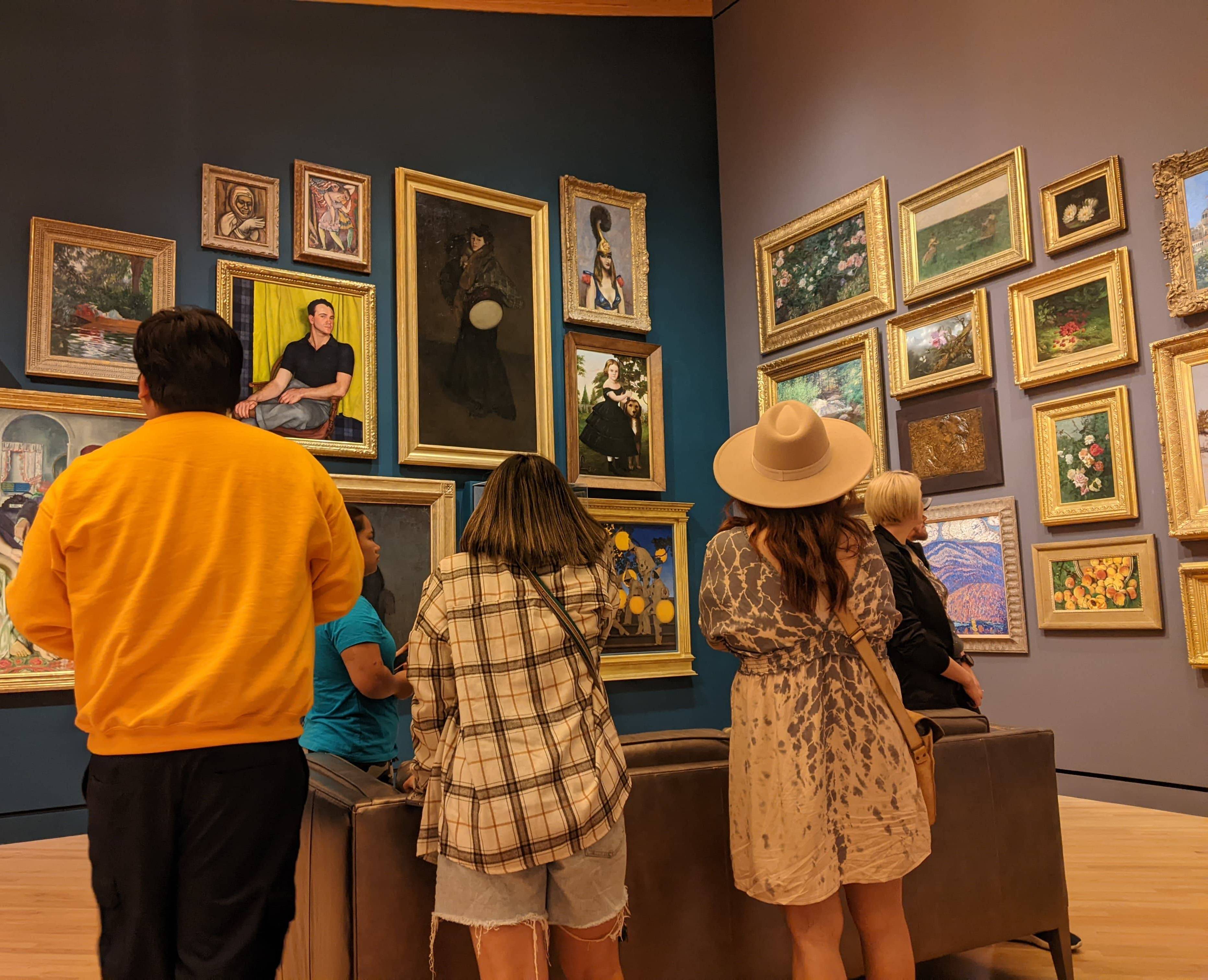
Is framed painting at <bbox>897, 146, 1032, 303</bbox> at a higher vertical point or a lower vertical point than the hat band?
higher

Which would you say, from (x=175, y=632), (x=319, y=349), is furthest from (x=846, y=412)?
(x=175, y=632)

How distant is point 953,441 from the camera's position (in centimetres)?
722

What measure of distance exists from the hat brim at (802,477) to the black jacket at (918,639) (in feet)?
2.88

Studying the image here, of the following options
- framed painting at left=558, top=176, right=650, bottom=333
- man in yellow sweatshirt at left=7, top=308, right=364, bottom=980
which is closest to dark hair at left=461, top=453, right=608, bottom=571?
man in yellow sweatshirt at left=7, top=308, right=364, bottom=980

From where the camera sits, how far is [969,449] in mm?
7098

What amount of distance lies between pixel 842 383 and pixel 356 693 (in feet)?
19.2

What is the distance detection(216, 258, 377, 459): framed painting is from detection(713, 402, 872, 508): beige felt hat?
498cm

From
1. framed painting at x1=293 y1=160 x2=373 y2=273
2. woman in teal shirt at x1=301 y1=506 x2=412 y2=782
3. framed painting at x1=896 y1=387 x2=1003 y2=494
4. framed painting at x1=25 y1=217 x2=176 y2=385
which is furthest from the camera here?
framed painting at x1=293 y1=160 x2=373 y2=273

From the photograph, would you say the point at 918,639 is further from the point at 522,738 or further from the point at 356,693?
the point at 356,693

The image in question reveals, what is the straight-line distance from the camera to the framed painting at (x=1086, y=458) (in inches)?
242

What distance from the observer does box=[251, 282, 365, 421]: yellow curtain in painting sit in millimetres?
7121

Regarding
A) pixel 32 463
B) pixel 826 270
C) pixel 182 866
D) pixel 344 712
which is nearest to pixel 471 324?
pixel 826 270

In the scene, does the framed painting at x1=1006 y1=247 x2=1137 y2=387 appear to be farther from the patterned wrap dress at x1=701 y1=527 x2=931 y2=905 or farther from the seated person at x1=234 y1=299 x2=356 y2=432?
the seated person at x1=234 y1=299 x2=356 y2=432

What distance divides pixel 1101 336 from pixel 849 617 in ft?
15.6
